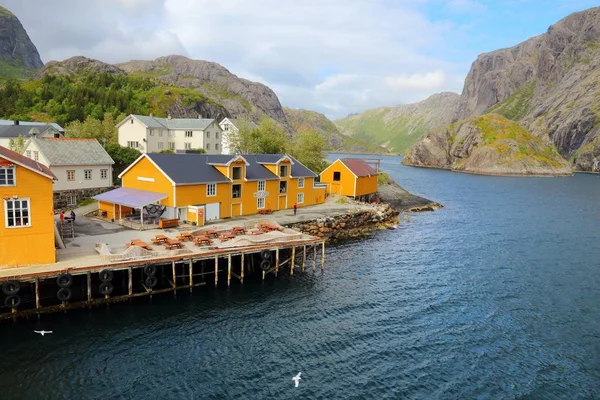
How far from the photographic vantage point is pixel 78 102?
133 meters

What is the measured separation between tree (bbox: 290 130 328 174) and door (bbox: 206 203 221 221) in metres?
38.3

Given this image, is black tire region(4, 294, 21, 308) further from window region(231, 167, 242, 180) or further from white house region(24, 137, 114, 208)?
white house region(24, 137, 114, 208)

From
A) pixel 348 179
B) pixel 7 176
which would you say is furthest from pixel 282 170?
pixel 7 176

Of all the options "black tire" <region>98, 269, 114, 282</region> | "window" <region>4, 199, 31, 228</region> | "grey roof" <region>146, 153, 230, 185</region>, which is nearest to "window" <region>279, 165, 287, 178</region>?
"grey roof" <region>146, 153, 230, 185</region>

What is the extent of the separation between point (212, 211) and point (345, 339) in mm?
26554

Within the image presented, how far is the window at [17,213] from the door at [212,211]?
21.1 metres

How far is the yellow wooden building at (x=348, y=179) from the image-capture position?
7494 cm

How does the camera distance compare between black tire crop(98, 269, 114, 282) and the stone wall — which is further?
the stone wall

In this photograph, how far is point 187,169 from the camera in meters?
50.6

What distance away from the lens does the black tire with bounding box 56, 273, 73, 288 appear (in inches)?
1179

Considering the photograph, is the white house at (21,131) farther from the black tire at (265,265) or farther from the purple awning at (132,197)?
the black tire at (265,265)

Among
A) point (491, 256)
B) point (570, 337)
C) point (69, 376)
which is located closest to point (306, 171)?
point (491, 256)

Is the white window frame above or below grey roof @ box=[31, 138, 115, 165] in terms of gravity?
below

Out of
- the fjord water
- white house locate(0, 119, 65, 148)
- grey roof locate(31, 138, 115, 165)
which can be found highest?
white house locate(0, 119, 65, 148)
